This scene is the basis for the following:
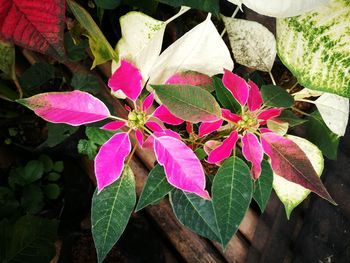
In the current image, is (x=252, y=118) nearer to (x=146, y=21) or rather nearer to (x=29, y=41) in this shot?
(x=146, y=21)

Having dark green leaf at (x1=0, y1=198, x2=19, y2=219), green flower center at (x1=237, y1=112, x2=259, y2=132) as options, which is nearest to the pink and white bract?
green flower center at (x1=237, y1=112, x2=259, y2=132)

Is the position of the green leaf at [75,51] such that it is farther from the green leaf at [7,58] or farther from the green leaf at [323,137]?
the green leaf at [323,137]

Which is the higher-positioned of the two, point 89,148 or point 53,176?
point 89,148

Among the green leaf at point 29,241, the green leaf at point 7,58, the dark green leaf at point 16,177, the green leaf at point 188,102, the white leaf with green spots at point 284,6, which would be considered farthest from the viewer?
the dark green leaf at point 16,177

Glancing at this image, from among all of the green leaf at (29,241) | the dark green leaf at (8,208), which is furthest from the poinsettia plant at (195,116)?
the dark green leaf at (8,208)

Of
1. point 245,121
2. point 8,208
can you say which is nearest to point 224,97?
point 245,121

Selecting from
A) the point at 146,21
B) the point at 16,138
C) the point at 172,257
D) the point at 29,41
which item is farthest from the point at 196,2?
the point at 172,257

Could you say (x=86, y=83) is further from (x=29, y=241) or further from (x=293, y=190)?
(x=293, y=190)
